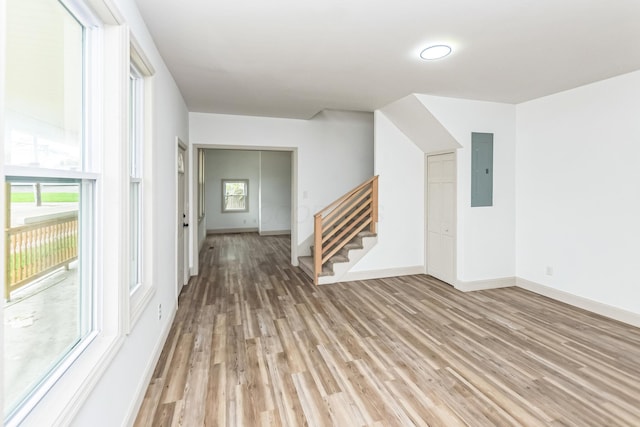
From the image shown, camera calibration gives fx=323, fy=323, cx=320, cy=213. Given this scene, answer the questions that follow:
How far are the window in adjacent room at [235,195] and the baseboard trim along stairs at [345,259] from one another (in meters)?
5.70

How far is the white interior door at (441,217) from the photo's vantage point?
444 cm

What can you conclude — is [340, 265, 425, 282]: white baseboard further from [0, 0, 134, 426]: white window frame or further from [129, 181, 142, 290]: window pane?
[0, 0, 134, 426]: white window frame

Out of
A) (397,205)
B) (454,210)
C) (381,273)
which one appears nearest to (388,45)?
(454,210)

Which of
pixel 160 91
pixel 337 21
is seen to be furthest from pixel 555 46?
pixel 160 91

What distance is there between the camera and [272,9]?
2.09m

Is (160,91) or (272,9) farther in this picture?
(160,91)

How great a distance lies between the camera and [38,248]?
1.19 metres

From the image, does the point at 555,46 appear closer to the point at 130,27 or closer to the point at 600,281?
the point at 600,281

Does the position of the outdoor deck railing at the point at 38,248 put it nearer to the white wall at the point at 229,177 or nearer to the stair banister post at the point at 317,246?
the stair banister post at the point at 317,246

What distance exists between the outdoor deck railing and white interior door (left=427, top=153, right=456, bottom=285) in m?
4.15

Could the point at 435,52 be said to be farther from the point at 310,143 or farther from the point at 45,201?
the point at 310,143

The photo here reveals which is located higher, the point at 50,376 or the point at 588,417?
the point at 50,376

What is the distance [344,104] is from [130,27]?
3011 mm

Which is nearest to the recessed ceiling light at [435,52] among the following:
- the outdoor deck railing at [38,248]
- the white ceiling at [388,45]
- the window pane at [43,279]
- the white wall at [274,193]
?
the white ceiling at [388,45]
